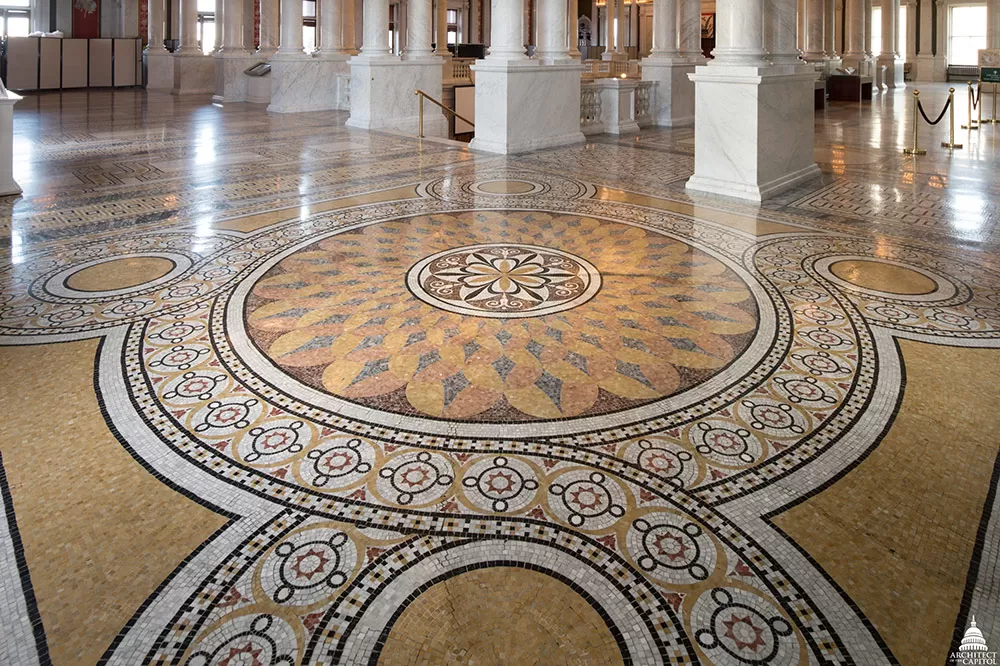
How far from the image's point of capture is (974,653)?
4.54 feet

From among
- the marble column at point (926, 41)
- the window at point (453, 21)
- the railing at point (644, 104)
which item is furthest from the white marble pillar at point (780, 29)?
the marble column at point (926, 41)

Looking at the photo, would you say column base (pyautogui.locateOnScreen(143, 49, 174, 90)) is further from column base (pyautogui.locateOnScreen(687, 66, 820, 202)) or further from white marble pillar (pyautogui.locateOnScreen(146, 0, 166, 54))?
column base (pyautogui.locateOnScreen(687, 66, 820, 202))

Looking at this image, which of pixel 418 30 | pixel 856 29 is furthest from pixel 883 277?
pixel 856 29

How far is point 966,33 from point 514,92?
25.8 metres

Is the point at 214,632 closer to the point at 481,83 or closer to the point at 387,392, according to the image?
the point at 387,392

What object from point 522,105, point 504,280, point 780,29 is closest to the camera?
point 504,280

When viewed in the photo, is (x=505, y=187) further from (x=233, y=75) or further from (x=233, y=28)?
(x=233, y=28)

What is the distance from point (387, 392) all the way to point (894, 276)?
2.94 m

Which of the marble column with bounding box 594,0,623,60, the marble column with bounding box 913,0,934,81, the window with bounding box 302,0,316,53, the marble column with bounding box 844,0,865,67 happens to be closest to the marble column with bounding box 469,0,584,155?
the marble column with bounding box 844,0,865,67

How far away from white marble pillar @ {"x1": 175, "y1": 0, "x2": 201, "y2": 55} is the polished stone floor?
14.6 meters

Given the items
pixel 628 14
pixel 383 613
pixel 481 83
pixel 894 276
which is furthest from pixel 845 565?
pixel 628 14

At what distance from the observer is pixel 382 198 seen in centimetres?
568

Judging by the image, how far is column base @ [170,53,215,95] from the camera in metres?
17.0

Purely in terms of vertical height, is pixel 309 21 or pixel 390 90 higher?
pixel 309 21
